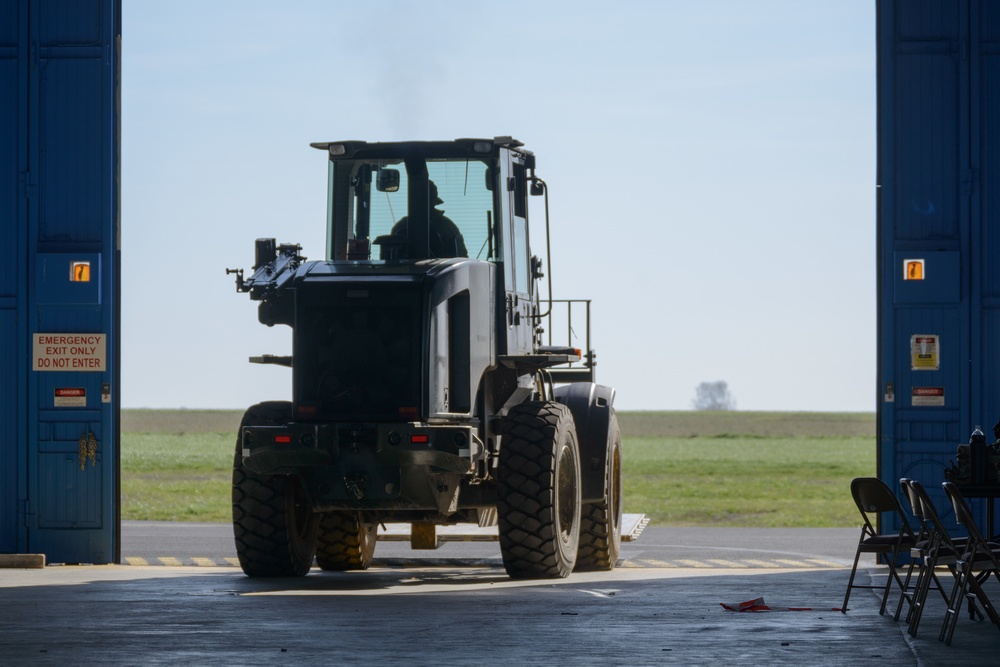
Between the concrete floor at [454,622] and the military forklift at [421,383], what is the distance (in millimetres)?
574

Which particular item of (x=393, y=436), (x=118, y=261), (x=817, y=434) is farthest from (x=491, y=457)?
(x=817, y=434)

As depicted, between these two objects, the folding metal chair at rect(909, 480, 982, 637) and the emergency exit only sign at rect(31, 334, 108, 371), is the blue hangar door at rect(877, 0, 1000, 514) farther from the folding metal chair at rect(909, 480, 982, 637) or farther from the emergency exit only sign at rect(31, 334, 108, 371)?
the emergency exit only sign at rect(31, 334, 108, 371)

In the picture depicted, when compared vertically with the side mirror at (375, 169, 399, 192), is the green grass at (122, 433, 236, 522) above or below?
below

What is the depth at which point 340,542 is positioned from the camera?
15766 mm

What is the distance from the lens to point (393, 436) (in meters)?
13.0

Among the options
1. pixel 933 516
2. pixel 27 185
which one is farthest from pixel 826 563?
pixel 27 185

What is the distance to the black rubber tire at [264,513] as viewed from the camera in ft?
45.9

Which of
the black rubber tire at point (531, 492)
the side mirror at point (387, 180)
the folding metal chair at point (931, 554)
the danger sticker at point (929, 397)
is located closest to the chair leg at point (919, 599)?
the folding metal chair at point (931, 554)

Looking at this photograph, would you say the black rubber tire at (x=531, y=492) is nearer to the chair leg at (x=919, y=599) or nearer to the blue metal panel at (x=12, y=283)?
the chair leg at (x=919, y=599)

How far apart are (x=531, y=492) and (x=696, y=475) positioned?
3824 cm

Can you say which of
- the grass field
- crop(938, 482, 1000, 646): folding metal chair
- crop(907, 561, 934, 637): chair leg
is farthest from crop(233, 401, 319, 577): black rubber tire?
the grass field

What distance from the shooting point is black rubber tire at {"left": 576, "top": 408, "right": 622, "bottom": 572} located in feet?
50.6

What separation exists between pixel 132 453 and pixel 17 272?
50.1m

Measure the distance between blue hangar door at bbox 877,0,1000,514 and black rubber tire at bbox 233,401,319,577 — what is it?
565 centimetres
